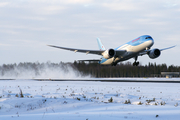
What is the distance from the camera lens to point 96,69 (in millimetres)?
90625

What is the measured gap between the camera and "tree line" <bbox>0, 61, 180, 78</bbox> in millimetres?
86081

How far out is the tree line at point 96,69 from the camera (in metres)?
86.1

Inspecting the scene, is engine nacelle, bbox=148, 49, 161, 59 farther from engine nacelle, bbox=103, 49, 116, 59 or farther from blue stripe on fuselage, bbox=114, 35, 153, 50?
engine nacelle, bbox=103, 49, 116, 59

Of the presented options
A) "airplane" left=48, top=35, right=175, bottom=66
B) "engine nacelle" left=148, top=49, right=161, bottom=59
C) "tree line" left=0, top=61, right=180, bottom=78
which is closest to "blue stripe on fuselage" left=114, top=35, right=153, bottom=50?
"airplane" left=48, top=35, right=175, bottom=66

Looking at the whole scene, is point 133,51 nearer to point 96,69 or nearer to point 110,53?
point 110,53

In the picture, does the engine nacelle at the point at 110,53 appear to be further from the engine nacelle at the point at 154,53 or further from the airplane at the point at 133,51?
the engine nacelle at the point at 154,53

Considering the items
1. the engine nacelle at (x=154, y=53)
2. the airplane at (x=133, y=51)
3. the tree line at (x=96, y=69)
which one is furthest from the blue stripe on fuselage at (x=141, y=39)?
the tree line at (x=96, y=69)

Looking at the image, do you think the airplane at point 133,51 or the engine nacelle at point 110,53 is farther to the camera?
the engine nacelle at point 110,53

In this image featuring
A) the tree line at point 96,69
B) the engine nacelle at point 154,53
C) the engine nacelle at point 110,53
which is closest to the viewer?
the engine nacelle at point 154,53

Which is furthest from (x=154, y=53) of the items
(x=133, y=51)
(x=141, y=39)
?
(x=141, y=39)

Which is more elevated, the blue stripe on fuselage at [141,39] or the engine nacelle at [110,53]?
the blue stripe on fuselage at [141,39]

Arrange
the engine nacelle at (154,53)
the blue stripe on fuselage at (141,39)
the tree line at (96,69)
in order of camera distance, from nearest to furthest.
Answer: the blue stripe on fuselage at (141,39) → the engine nacelle at (154,53) → the tree line at (96,69)

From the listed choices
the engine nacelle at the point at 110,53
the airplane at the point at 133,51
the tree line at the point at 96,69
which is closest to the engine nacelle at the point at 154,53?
the airplane at the point at 133,51

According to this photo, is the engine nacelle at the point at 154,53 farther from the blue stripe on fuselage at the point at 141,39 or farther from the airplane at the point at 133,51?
the blue stripe on fuselage at the point at 141,39
